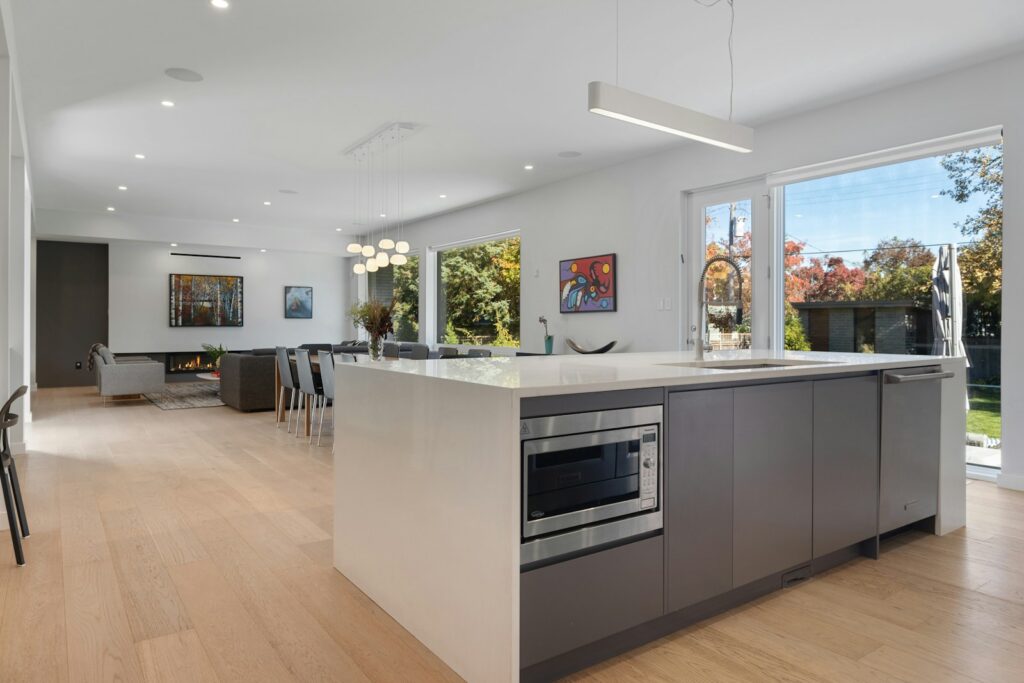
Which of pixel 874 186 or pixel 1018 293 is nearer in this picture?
pixel 1018 293

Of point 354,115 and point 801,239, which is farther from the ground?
point 354,115

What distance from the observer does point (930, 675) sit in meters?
1.81

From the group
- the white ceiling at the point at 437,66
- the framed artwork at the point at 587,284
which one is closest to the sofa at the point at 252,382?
the white ceiling at the point at 437,66

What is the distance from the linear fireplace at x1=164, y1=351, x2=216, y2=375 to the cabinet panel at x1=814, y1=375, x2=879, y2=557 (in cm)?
1061

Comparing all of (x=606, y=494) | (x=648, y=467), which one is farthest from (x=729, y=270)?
(x=606, y=494)

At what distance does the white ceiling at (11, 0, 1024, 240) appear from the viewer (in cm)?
342

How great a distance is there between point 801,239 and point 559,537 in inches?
172

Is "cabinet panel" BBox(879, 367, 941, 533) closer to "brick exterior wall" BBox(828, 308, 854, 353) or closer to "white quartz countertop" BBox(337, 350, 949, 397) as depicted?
"white quartz countertop" BBox(337, 350, 949, 397)

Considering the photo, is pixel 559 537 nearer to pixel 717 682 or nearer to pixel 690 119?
pixel 717 682

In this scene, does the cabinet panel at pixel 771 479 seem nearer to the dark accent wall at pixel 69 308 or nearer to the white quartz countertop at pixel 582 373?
the white quartz countertop at pixel 582 373

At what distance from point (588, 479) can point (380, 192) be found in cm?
693

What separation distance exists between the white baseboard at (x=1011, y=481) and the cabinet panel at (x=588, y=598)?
132 inches

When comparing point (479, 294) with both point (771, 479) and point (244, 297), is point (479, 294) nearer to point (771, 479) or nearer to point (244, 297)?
point (244, 297)

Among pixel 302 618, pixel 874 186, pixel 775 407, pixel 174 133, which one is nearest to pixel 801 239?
pixel 874 186
